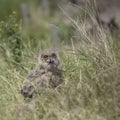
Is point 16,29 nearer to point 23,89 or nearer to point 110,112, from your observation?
point 23,89

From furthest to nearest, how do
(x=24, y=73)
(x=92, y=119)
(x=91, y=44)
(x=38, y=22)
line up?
(x=38, y=22)
(x=24, y=73)
(x=91, y=44)
(x=92, y=119)

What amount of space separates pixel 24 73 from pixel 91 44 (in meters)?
1.16

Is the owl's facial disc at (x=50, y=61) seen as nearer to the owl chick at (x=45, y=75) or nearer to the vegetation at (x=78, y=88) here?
the owl chick at (x=45, y=75)

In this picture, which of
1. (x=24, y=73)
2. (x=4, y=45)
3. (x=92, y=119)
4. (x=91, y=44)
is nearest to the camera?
(x=92, y=119)

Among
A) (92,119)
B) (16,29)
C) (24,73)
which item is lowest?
(92,119)

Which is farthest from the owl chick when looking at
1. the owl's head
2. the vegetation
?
the vegetation

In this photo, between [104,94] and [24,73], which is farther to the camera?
[24,73]

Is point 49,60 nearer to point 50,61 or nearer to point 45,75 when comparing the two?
point 50,61

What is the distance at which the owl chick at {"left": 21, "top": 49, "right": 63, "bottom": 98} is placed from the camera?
739 cm

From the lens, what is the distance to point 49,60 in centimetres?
743

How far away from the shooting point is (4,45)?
9.79 m

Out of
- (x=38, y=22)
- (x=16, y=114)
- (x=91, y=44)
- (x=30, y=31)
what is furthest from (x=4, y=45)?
(x=38, y=22)

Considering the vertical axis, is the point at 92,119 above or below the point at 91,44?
below

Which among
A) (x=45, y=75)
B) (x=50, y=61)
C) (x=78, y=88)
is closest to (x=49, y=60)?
(x=50, y=61)
